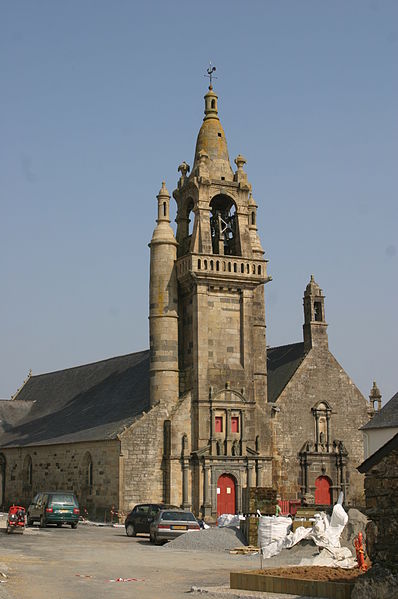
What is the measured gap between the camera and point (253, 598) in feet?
49.5

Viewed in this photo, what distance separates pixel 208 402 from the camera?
43625mm

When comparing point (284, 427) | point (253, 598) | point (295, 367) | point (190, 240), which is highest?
point (190, 240)

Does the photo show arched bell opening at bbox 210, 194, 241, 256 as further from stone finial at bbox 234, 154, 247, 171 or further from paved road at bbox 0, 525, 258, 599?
paved road at bbox 0, 525, 258, 599

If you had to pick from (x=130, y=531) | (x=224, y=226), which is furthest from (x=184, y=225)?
(x=130, y=531)

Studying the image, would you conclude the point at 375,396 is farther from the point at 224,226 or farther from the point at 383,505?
the point at 383,505

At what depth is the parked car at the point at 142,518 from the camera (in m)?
33.2

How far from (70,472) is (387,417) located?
664 inches

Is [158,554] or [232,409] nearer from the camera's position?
[158,554]

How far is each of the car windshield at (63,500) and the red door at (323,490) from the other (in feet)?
60.4

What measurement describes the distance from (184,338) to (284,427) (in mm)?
8796

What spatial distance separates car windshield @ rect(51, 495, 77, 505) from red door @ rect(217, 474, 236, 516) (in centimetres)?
949

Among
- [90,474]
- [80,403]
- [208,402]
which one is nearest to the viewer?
[208,402]

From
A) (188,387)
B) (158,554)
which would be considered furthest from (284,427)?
(158,554)

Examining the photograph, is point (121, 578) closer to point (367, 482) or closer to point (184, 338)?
point (367, 482)
